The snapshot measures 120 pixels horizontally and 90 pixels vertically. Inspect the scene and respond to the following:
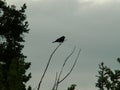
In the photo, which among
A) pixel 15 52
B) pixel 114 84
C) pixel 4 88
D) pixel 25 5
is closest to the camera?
pixel 4 88

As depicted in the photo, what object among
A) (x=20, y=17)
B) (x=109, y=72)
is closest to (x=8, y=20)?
(x=20, y=17)

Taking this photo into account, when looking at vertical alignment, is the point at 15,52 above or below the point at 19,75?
above

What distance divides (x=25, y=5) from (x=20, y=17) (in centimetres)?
209

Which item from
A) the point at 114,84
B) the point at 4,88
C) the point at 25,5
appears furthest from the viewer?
the point at 25,5

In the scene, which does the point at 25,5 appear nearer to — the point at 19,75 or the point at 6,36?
the point at 6,36

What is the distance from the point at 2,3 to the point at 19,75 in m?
44.9

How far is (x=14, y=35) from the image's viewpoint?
5144cm

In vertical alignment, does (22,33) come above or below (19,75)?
above

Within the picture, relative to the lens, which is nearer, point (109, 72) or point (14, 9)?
point (109, 72)

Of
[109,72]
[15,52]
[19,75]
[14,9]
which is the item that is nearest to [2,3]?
[14,9]

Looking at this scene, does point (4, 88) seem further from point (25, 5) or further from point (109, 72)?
point (25, 5)

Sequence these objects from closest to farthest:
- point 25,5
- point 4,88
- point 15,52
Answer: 1. point 4,88
2. point 15,52
3. point 25,5

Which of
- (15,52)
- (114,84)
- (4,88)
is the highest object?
(15,52)

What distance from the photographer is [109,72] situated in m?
35.9
